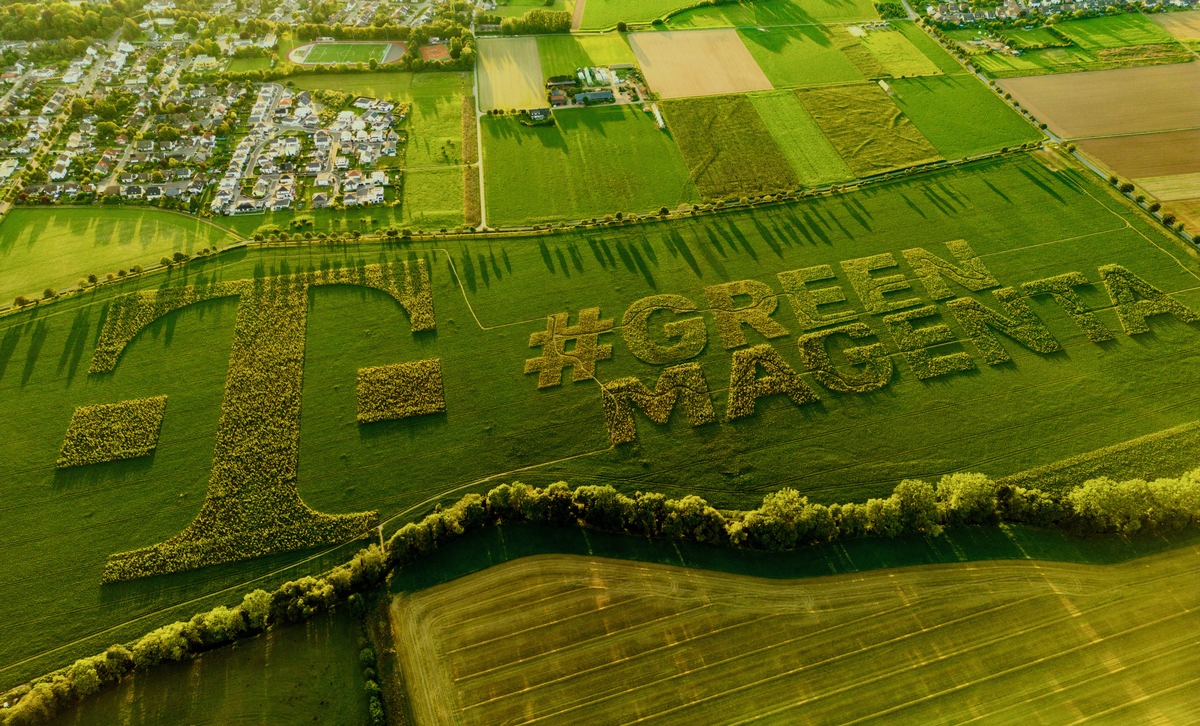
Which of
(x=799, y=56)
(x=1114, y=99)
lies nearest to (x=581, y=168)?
(x=799, y=56)

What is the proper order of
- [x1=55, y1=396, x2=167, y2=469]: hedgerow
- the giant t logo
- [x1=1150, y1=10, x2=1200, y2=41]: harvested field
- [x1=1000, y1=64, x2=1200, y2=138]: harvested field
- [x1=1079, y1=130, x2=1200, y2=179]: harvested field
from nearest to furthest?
the giant t logo, [x1=55, y1=396, x2=167, y2=469]: hedgerow, [x1=1079, y1=130, x2=1200, y2=179]: harvested field, [x1=1000, y1=64, x2=1200, y2=138]: harvested field, [x1=1150, y1=10, x2=1200, y2=41]: harvested field

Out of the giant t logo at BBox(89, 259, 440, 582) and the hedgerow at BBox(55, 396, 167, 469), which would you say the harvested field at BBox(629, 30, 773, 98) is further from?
the hedgerow at BBox(55, 396, 167, 469)

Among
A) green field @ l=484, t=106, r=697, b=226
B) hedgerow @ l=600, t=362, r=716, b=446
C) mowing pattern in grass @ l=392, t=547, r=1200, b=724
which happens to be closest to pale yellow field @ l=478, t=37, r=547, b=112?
green field @ l=484, t=106, r=697, b=226

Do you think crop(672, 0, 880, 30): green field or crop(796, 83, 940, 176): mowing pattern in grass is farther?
crop(672, 0, 880, 30): green field

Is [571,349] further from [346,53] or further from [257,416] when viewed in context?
[346,53]

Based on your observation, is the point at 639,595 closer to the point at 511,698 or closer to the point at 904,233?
the point at 511,698

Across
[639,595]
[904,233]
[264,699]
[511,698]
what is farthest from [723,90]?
[264,699]

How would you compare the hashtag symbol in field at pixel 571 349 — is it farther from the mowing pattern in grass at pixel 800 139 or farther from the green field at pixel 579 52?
→ the green field at pixel 579 52
